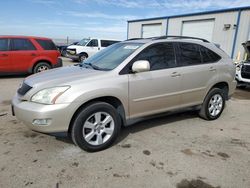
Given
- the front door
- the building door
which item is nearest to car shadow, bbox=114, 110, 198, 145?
the front door

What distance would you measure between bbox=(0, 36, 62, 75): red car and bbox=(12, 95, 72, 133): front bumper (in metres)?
6.50

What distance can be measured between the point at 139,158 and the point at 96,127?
30.1 inches

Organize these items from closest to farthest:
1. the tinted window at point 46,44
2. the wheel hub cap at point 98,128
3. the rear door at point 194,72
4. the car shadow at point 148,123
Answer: the wheel hub cap at point 98,128 → the car shadow at point 148,123 → the rear door at point 194,72 → the tinted window at point 46,44

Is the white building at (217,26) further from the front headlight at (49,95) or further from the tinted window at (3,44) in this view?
the front headlight at (49,95)

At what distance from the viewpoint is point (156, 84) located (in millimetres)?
3771

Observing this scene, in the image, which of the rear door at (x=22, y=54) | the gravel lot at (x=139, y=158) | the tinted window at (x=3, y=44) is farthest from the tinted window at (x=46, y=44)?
the gravel lot at (x=139, y=158)

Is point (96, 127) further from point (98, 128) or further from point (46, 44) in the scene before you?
point (46, 44)

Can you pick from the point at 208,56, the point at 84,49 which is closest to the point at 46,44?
the point at 84,49

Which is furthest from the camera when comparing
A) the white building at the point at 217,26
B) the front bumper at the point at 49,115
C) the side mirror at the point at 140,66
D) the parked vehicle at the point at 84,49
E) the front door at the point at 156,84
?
the parked vehicle at the point at 84,49

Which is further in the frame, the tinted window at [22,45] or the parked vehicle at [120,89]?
the tinted window at [22,45]

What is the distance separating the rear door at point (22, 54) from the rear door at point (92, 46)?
6818 millimetres

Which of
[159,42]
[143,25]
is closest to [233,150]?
[159,42]

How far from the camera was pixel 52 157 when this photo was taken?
10.5 feet

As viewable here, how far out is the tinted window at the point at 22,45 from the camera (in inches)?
345
